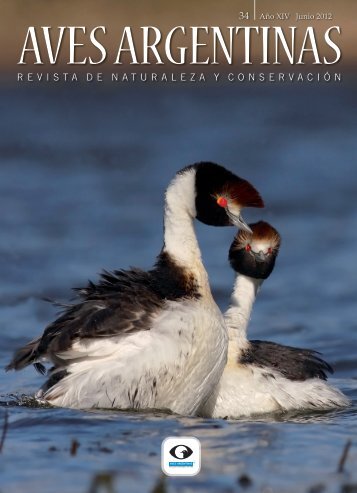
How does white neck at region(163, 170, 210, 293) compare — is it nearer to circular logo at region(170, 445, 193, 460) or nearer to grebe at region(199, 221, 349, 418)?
grebe at region(199, 221, 349, 418)

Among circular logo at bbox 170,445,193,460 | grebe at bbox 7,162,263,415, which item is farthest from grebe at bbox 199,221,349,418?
circular logo at bbox 170,445,193,460

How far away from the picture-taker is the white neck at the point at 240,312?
11148mm

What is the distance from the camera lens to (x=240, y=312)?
1157 cm

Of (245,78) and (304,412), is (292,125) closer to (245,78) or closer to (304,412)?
(245,78)

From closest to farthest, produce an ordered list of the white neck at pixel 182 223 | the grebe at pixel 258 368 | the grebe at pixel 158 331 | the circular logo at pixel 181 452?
the circular logo at pixel 181 452 → the grebe at pixel 158 331 → the white neck at pixel 182 223 → the grebe at pixel 258 368

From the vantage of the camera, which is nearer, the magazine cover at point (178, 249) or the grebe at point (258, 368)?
the magazine cover at point (178, 249)

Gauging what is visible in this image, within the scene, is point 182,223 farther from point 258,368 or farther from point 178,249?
point 258,368

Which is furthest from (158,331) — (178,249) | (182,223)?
(182,223)

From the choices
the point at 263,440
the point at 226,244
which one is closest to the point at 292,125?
the point at 226,244

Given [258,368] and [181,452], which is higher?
[258,368]

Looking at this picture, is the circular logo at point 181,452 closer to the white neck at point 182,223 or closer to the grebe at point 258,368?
the white neck at point 182,223

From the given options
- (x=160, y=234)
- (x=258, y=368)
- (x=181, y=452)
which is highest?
(x=160, y=234)

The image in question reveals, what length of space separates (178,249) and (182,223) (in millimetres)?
207

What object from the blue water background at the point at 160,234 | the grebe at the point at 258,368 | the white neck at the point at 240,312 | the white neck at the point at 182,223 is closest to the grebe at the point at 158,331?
the white neck at the point at 182,223
